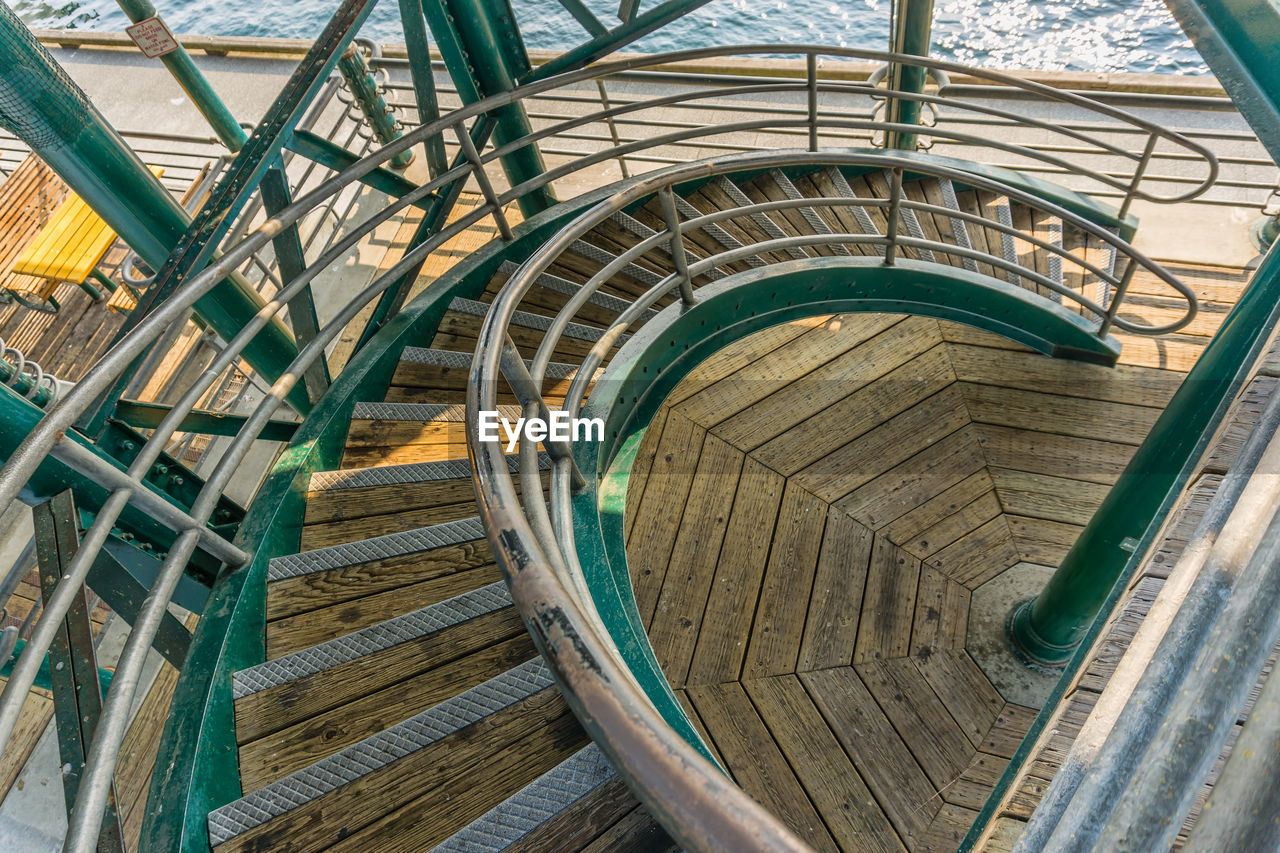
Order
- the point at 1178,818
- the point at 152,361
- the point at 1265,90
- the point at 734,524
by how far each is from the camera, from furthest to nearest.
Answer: the point at 734,524
the point at 152,361
the point at 1265,90
the point at 1178,818

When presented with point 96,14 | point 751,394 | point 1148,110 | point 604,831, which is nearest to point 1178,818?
point 604,831

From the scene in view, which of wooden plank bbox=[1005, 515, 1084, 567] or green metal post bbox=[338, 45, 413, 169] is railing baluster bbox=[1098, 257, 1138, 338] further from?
green metal post bbox=[338, 45, 413, 169]

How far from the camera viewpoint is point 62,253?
6.23m

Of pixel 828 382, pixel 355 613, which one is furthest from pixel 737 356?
pixel 355 613

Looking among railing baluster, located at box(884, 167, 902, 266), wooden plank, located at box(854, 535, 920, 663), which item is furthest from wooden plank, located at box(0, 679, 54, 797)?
railing baluster, located at box(884, 167, 902, 266)

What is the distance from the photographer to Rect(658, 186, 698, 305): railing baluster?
2885 millimetres

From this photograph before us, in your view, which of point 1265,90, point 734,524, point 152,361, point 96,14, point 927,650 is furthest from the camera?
point 96,14

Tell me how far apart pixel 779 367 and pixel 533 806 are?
3188mm

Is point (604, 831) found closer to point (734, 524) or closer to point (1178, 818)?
point (1178, 818)

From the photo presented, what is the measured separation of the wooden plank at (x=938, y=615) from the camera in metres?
3.78

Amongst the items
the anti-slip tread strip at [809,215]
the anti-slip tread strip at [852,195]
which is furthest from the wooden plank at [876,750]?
the anti-slip tread strip at [852,195]

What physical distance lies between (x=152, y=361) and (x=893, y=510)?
3.63 meters

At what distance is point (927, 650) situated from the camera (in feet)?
12.3

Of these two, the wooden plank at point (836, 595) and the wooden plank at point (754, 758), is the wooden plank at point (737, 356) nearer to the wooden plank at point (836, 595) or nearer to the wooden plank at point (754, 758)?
the wooden plank at point (836, 595)
